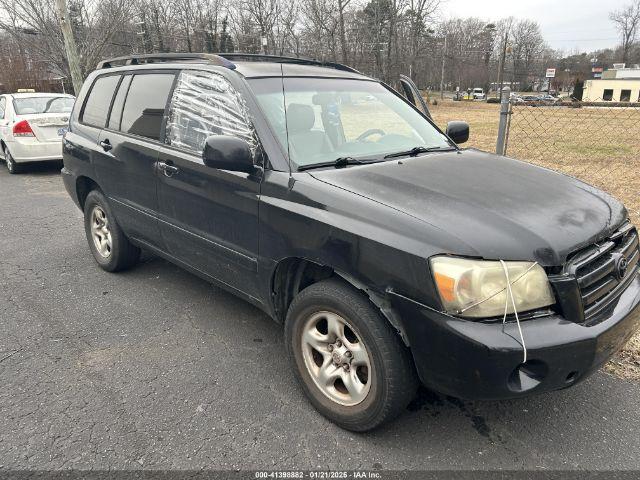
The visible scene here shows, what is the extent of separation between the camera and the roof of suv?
10.2 ft

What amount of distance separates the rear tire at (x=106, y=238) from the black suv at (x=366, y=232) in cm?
39

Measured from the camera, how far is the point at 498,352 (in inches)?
74.6

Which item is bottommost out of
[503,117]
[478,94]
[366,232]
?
[478,94]

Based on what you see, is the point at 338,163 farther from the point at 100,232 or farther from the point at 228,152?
the point at 100,232

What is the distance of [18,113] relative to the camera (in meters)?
9.30

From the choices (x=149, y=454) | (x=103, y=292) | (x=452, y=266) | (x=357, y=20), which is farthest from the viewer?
(x=357, y=20)

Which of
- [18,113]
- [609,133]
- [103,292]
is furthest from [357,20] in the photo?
[103,292]

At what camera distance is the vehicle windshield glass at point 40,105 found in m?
9.45

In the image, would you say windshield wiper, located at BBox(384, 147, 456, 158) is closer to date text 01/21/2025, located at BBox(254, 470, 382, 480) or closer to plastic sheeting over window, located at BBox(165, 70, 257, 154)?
plastic sheeting over window, located at BBox(165, 70, 257, 154)

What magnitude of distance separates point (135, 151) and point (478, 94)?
77092 mm

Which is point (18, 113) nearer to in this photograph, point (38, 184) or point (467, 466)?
point (38, 184)

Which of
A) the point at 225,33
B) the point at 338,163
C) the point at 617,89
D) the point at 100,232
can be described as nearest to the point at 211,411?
the point at 338,163

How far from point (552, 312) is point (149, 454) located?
1.95 m

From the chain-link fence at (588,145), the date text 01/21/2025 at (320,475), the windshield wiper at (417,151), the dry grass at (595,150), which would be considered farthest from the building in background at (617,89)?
the date text 01/21/2025 at (320,475)
